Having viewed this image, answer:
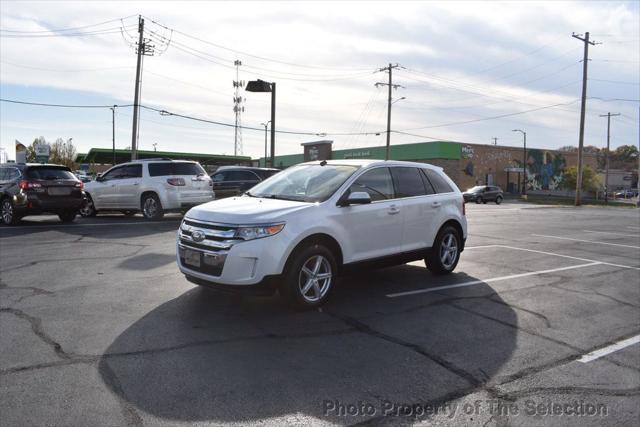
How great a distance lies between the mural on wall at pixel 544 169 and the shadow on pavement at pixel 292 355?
66.0m

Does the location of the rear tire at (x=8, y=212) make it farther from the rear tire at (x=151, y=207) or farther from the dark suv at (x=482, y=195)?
the dark suv at (x=482, y=195)

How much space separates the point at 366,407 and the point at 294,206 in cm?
261

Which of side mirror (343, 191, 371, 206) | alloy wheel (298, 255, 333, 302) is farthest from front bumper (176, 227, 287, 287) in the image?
side mirror (343, 191, 371, 206)

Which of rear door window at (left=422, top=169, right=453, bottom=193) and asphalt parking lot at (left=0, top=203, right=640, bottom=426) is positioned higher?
rear door window at (left=422, top=169, right=453, bottom=193)

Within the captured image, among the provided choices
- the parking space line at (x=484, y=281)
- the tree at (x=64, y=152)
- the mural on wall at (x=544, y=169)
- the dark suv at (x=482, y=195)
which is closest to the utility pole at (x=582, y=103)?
the dark suv at (x=482, y=195)

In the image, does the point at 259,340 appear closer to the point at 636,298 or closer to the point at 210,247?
the point at 210,247

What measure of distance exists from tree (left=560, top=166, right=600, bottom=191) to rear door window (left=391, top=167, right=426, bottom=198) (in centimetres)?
6708

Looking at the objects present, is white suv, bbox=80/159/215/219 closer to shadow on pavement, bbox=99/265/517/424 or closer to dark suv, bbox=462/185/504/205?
shadow on pavement, bbox=99/265/517/424

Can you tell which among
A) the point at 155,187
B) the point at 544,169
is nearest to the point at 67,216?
the point at 155,187

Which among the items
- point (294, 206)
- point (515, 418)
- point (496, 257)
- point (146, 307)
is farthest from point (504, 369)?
point (496, 257)

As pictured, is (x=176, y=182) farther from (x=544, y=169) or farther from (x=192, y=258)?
(x=544, y=169)

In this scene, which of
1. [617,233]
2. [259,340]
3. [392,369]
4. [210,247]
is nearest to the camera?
[392,369]

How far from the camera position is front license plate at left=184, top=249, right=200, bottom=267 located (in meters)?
5.25

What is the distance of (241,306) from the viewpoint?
548 centimetres
